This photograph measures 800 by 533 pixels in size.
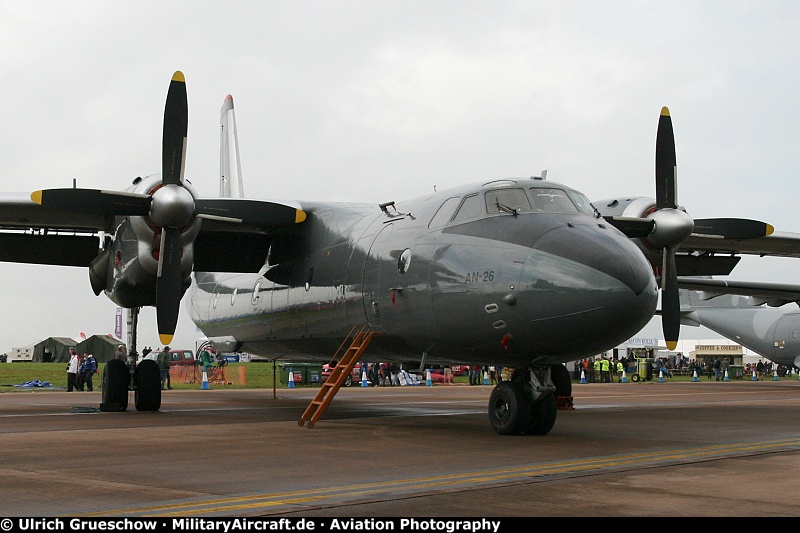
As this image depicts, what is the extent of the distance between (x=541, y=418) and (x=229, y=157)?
14.8 metres

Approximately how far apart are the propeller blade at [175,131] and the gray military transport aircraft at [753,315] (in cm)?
2077

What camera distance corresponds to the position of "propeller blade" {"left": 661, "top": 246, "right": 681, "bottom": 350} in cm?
1627

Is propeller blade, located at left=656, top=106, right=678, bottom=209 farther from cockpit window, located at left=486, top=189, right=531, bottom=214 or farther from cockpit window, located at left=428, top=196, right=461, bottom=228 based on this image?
cockpit window, located at left=428, top=196, right=461, bottom=228

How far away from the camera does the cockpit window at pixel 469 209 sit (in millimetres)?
12578

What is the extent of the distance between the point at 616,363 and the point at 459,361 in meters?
42.1

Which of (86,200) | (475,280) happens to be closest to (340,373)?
(475,280)

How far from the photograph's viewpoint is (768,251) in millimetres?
21188

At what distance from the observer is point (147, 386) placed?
18.4 meters

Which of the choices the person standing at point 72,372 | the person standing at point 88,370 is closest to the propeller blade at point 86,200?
the person standing at point 72,372

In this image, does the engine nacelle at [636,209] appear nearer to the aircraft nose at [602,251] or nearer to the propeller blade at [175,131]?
the aircraft nose at [602,251]

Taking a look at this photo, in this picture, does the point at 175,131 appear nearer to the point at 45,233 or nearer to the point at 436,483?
the point at 45,233
